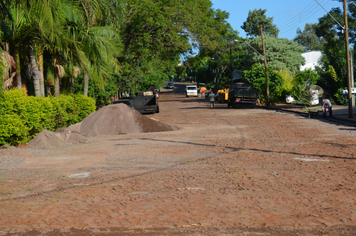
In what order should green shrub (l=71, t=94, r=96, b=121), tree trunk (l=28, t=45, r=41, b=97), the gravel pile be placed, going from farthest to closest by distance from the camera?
green shrub (l=71, t=94, r=96, b=121)
tree trunk (l=28, t=45, r=41, b=97)
the gravel pile

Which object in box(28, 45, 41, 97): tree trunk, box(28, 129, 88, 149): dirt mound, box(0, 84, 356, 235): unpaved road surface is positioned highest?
box(28, 45, 41, 97): tree trunk

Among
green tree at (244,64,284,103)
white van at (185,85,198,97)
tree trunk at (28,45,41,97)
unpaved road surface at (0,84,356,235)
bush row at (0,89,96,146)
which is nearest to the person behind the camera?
unpaved road surface at (0,84,356,235)

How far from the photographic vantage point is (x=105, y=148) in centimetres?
1425

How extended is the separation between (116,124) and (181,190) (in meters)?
12.9

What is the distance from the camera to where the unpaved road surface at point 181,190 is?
18.7 feet

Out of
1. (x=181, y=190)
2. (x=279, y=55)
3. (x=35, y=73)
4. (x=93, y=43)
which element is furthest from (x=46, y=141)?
(x=279, y=55)

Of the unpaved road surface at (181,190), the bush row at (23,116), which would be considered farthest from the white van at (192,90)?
the unpaved road surface at (181,190)

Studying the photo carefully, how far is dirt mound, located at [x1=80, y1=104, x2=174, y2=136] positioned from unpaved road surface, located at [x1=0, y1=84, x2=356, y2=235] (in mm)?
5866

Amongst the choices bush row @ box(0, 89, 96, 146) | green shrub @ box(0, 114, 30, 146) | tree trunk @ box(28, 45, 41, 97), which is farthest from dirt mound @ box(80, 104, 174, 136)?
green shrub @ box(0, 114, 30, 146)

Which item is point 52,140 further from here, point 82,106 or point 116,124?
point 82,106

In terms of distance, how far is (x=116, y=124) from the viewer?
20.2m

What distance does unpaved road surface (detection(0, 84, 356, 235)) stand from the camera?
5.71m

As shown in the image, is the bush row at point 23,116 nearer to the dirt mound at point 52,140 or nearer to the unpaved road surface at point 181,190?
the dirt mound at point 52,140

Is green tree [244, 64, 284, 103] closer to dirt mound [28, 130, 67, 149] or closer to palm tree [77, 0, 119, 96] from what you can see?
palm tree [77, 0, 119, 96]
